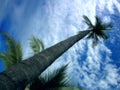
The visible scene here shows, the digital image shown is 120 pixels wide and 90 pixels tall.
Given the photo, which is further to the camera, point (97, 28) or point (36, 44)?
point (97, 28)

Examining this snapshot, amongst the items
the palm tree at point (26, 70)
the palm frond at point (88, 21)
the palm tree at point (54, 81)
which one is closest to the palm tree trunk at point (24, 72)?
the palm tree at point (26, 70)

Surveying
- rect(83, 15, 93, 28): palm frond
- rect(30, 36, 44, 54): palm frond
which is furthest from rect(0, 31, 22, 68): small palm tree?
rect(83, 15, 93, 28): palm frond

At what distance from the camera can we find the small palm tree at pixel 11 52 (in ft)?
38.4

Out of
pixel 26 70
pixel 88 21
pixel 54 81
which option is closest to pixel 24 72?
pixel 26 70

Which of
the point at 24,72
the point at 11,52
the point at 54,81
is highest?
the point at 24,72

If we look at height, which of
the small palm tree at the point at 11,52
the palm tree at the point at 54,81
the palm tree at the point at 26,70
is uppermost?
the palm tree at the point at 26,70

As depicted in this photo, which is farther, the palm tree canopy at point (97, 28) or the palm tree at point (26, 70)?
the palm tree canopy at point (97, 28)

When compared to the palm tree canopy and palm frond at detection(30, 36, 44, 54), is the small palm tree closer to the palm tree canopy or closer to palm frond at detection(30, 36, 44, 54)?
palm frond at detection(30, 36, 44, 54)

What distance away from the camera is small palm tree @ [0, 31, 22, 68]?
11703 millimetres

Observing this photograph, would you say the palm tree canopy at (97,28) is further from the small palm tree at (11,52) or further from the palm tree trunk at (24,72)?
the palm tree trunk at (24,72)

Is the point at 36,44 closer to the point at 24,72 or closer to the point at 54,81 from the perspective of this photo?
the point at 54,81

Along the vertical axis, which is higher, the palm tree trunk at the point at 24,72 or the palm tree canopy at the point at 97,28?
the palm tree trunk at the point at 24,72

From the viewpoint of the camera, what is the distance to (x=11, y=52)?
11859 mm

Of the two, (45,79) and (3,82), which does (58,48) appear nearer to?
(45,79)
